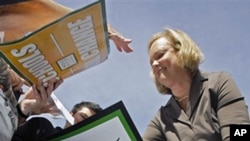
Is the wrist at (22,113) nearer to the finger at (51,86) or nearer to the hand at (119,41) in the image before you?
the finger at (51,86)

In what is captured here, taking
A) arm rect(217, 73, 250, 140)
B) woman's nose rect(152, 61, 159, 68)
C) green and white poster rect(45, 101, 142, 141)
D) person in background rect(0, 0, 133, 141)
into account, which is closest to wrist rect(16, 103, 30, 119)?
person in background rect(0, 0, 133, 141)

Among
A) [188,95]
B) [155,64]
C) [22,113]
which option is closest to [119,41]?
[155,64]

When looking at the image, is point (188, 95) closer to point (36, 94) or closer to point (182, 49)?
point (182, 49)

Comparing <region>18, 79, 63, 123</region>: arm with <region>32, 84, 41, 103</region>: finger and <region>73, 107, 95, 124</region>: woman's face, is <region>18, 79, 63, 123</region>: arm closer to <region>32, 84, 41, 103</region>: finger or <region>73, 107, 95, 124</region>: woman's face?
<region>32, 84, 41, 103</region>: finger

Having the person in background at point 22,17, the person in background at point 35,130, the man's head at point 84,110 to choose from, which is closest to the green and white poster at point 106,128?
the person in background at point 35,130

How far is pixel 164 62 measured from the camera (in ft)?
5.99

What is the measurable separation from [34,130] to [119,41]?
54 centimetres

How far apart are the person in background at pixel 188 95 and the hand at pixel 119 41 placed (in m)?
0.12

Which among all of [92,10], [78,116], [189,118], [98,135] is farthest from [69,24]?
[78,116]

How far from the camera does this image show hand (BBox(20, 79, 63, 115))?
1.71m

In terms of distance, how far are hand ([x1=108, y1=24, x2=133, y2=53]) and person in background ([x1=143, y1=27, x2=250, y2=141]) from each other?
4.8 inches

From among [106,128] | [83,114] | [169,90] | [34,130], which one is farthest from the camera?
[83,114]

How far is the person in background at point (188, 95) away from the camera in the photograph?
5.52 feet

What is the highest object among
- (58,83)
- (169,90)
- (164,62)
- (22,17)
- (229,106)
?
(22,17)
